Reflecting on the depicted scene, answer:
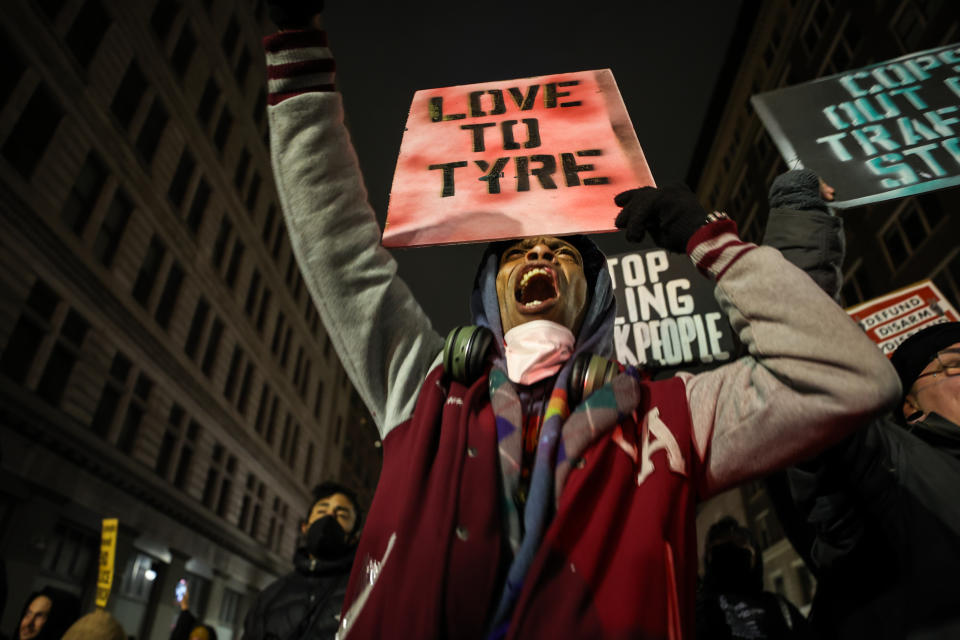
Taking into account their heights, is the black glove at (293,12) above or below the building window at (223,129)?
below

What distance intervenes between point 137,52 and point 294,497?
906 inches

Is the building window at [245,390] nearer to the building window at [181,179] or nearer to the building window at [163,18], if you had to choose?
the building window at [181,179]

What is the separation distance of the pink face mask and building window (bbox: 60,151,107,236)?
17.3 meters

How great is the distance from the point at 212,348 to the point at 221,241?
14.5 ft

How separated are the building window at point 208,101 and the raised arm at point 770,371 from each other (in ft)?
83.0

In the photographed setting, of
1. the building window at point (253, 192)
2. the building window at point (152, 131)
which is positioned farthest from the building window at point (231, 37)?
the building window at point (152, 131)

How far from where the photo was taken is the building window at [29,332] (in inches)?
536

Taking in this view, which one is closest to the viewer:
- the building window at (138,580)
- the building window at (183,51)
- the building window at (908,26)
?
the building window at (138,580)

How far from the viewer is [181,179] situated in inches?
872

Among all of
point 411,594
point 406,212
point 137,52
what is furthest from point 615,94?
point 137,52

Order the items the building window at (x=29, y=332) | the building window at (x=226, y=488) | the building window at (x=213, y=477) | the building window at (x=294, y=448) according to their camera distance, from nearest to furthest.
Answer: the building window at (x=29, y=332) < the building window at (x=213, y=477) < the building window at (x=226, y=488) < the building window at (x=294, y=448)

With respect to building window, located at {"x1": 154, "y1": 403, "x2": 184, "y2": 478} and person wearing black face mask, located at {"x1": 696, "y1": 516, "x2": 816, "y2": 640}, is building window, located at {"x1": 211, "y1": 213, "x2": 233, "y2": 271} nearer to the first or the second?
building window, located at {"x1": 154, "y1": 403, "x2": 184, "y2": 478}

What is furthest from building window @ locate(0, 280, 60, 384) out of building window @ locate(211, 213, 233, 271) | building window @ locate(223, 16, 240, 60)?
building window @ locate(223, 16, 240, 60)

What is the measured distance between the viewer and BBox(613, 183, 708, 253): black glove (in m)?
1.55
